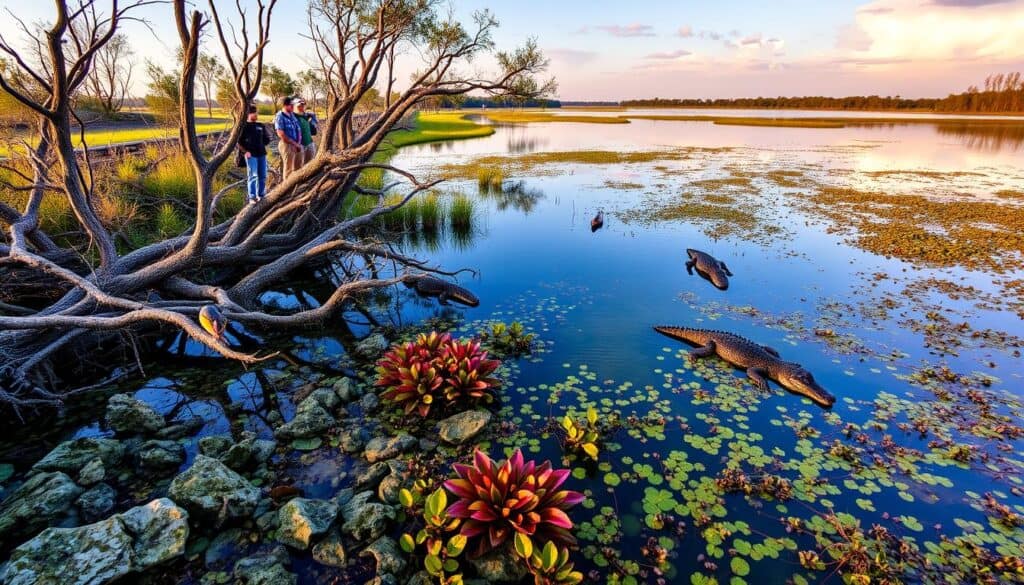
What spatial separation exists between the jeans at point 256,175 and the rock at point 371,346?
4.64 m

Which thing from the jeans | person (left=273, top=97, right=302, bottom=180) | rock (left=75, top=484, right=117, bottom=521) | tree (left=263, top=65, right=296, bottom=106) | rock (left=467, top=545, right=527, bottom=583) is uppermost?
tree (left=263, top=65, right=296, bottom=106)

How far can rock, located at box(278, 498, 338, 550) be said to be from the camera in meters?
3.15

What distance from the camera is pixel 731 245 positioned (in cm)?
1107

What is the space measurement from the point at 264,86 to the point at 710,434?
49131 mm

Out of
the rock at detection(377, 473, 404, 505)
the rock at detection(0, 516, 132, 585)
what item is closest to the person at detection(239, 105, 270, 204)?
the rock at detection(0, 516, 132, 585)

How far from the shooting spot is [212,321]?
4.34m

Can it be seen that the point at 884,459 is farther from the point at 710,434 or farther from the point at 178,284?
the point at 178,284

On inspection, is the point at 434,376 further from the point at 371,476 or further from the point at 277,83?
the point at 277,83

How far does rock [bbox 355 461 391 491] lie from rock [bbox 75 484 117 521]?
6.11 feet

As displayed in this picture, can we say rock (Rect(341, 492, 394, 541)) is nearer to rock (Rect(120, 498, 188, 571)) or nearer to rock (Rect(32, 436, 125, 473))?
rock (Rect(120, 498, 188, 571))

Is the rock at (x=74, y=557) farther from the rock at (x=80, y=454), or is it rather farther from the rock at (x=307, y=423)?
the rock at (x=307, y=423)

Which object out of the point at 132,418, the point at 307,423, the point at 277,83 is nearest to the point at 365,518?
the point at 307,423

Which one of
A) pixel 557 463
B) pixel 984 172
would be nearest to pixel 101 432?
pixel 557 463

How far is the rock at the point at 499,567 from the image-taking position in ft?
9.91
